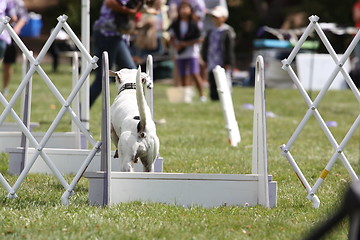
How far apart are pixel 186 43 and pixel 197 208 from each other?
34.5ft

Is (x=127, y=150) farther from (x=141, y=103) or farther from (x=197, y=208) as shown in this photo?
(x=197, y=208)

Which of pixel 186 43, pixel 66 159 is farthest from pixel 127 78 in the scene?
pixel 186 43

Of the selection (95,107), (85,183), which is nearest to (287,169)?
(85,183)

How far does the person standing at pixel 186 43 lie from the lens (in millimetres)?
15844

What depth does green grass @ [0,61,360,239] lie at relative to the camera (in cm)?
471

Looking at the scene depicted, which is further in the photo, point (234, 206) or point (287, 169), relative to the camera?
point (287, 169)

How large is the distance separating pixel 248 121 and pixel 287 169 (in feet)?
15.7

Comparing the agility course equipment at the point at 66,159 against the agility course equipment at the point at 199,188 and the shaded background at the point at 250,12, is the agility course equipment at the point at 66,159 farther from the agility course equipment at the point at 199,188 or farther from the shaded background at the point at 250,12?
the shaded background at the point at 250,12

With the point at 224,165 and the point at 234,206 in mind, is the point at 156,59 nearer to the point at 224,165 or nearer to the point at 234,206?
the point at 224,165

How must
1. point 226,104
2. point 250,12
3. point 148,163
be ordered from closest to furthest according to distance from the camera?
point 148,163 → point 226,104 → point 250,12

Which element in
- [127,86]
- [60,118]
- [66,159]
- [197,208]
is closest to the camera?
[197,208]

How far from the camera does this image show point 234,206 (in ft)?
18.5

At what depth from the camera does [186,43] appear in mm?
15836

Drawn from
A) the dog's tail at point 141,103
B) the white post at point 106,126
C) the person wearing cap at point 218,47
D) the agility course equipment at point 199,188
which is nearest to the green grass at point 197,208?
the agility course equipment at point 199,188
